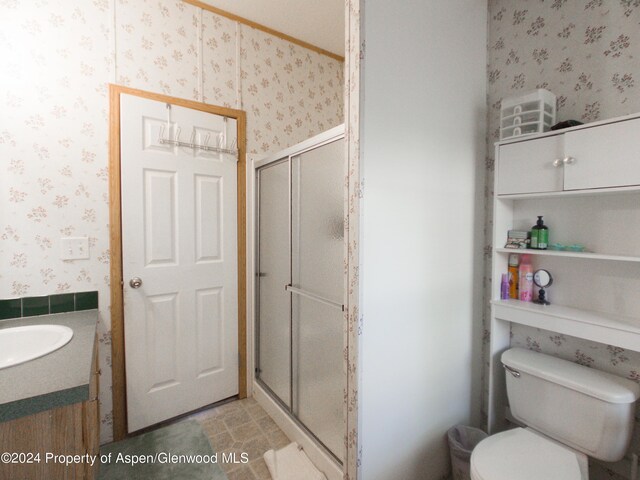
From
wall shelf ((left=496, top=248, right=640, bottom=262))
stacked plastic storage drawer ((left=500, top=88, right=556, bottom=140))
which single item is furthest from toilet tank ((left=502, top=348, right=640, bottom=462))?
stacked plastic storage drawer ((left=500, top=88, right=556, bottom=140))

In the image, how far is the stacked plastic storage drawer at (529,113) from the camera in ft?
4.37

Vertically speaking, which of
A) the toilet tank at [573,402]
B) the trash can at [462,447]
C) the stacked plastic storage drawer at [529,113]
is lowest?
the trash can at [462,447]

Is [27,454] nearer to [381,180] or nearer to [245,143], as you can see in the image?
[381,180]

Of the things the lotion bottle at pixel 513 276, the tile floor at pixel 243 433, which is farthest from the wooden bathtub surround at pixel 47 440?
the lotion bottle at pixel 513 276

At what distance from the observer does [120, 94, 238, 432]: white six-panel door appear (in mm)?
1826

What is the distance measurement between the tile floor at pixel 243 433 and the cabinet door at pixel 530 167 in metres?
1.87

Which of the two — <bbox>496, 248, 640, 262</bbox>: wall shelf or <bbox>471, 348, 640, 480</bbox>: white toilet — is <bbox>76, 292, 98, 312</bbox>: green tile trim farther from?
<bbox>496, 248, 640, 262</bbox>: wall shelf

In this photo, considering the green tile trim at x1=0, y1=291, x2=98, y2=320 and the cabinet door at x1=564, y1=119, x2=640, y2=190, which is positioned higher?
the cabinet door at x1=564, y1=119, x2=640, y2=190

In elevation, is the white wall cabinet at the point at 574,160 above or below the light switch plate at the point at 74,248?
above

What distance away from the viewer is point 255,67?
7.36 feet

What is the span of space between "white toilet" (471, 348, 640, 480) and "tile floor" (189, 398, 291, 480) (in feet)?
3.69

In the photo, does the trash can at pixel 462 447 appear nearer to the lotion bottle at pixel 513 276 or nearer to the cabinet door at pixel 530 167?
the lotion bottle at pixel 513 276

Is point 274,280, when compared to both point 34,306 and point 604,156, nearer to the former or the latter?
point 34,306

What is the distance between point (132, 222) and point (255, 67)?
1.39 m
